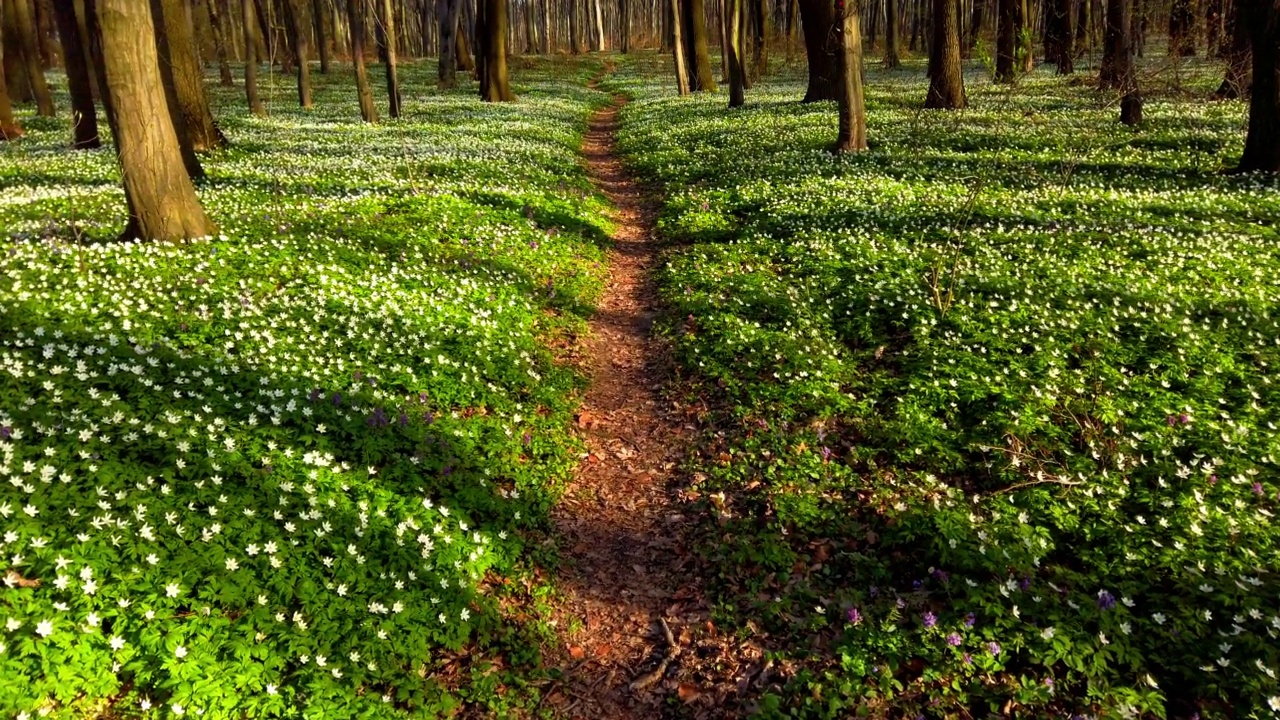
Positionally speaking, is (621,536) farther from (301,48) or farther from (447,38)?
(447,38)

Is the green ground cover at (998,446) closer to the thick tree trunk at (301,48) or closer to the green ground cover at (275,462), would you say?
the green ground cover at (275,462)

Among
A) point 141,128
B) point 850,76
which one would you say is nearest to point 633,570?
point 141,128

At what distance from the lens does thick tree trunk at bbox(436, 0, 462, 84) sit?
1721 inches

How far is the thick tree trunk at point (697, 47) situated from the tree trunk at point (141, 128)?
1425 inches

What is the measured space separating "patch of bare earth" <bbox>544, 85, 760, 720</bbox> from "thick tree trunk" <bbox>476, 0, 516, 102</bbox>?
31.4m

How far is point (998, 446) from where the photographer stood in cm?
723

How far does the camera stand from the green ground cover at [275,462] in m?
4.27

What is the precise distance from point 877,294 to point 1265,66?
1272 cm

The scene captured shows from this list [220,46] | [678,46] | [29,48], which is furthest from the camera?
[220,46]

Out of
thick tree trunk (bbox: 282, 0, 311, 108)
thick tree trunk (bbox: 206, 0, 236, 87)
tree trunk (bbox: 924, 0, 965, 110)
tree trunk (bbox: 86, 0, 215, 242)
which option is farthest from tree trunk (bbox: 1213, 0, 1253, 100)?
thick tree trunk (bbox: 206, 0, 236, 87)

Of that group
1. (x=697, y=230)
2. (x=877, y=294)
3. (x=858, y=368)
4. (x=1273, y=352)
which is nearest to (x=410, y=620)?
(x=858, y=368)

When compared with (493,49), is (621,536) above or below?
below

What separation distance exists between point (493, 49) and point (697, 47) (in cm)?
1356

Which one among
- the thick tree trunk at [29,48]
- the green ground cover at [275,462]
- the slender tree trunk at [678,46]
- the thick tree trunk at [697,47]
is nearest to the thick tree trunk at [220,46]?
the thick tree trunk at [29,48]
